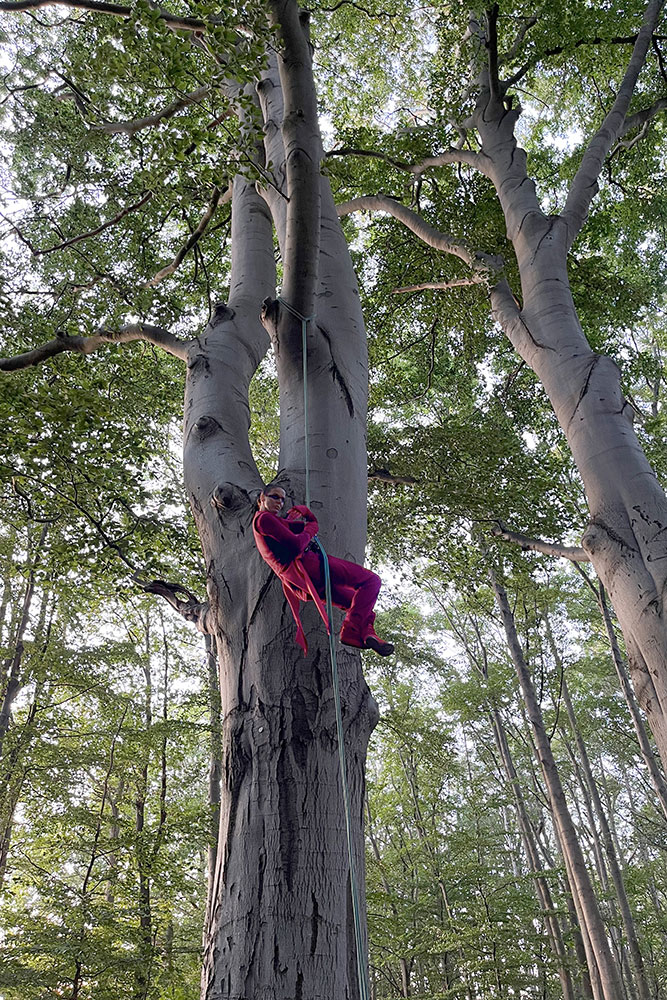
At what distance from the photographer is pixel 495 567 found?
7.12 meters

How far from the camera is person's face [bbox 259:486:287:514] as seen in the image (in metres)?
2.00

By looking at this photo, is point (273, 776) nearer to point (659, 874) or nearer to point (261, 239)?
point (261, 239)

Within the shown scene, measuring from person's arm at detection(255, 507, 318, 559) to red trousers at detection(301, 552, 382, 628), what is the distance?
13 centimetres

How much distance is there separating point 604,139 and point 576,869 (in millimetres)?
7997

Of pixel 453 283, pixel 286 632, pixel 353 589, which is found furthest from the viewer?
pixel 453 283

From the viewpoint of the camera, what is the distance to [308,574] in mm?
1864

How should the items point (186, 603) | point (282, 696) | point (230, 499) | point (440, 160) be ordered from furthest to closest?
point (440, 160) < point (186, 603) < point (230, 499) < point (282, 696)

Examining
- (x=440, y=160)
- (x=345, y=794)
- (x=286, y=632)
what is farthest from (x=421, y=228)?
(x=345, y=794)

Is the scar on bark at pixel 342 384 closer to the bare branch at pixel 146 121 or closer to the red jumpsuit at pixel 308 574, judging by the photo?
the red jumpsuit at pixel 308 574

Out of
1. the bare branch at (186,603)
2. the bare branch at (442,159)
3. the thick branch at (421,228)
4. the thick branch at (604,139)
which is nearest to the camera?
the bare branch at (186,603)

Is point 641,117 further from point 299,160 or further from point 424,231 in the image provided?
point 299,160

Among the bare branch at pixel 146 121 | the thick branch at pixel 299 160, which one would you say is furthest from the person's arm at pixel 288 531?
the bare branch at pixel 146 121

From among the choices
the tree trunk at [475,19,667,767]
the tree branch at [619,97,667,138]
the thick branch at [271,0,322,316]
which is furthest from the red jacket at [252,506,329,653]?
the tree branch at [619,97,667,138]

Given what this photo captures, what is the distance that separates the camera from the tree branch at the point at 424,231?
16.3 ft
